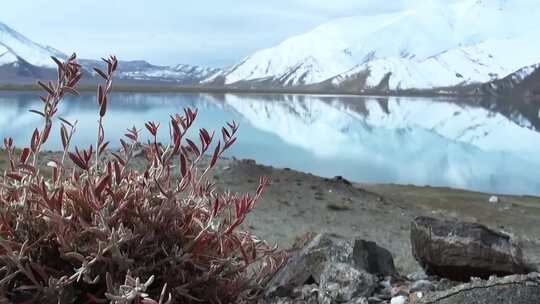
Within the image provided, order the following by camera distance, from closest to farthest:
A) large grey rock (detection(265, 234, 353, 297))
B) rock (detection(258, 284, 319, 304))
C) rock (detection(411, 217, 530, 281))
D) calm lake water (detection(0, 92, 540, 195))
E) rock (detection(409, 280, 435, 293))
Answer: rock (detection(258, 284, 319, 304)) → rock (detection(409, 280, 435, 293)) → large grey rock (detection(265, 234, 353, 297)) → rock (detection(411, 217, 530, 281)) → calm lake water (detection(0, 92, 540, 195))

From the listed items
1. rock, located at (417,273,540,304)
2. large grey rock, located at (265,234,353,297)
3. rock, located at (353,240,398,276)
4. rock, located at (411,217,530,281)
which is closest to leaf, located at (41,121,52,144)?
rock, located at (417,273,540,304)

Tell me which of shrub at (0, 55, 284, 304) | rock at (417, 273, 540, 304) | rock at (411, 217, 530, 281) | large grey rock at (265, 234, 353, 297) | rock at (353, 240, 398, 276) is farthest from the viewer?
rock at (411, 217, 530, 281)

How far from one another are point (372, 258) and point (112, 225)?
6.05 m

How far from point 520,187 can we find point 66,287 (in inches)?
1958

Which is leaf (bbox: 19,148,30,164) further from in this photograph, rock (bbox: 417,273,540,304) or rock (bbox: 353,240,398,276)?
rock (bbox: 353,240,398,276)

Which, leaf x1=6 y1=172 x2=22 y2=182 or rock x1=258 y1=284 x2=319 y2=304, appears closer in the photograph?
leaf x1=6 y1=172 x2=22 y2=182

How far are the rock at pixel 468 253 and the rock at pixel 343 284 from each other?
144 centimetres

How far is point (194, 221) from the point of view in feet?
6.64

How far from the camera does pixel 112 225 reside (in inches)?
72.6

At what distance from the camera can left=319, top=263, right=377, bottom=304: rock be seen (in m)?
5.96

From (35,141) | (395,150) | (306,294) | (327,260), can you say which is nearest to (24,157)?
(35,141)

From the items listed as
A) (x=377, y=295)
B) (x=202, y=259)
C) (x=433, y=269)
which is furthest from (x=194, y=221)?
(x=433, y=269)

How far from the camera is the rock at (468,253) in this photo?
7.62 m

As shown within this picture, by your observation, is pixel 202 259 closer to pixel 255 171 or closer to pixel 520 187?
pixel 255 171
